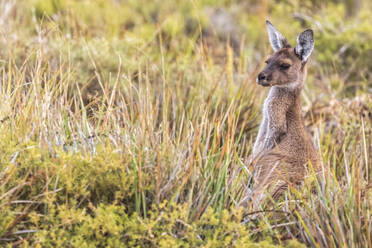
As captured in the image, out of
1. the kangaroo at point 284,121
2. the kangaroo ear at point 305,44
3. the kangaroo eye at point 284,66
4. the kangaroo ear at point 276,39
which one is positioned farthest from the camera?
the kangaroo ear at point 276,39

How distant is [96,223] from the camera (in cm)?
308

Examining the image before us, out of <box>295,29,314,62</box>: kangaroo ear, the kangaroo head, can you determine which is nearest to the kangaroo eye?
the kangaroo head

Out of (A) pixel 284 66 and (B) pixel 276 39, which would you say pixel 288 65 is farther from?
(B) pixel 276 39

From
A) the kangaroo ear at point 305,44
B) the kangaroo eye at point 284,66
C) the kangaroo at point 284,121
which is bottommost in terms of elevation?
the kangaroo at point 284,121

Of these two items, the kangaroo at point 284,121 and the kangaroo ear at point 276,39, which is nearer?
the kangaroo at point 284,121

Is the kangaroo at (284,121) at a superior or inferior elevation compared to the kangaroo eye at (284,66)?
inferior

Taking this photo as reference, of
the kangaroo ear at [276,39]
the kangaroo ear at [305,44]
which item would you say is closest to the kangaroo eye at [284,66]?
the kangaroo ear at [305,44]

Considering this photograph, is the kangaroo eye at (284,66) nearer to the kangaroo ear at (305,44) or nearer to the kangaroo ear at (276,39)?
the kangaroo ear at (305,44)

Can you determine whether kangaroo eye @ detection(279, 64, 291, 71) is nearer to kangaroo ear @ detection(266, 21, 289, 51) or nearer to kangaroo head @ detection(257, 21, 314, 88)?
kangaroo head @ detection(257, 21, 314, 88)

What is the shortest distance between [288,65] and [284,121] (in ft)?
1.73

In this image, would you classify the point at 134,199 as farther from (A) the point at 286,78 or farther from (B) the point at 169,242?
(A) the point at 286,78

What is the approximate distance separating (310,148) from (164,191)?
157 cm

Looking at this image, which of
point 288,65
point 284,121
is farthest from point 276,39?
point 284,121

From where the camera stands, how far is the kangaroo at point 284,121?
173 inches
